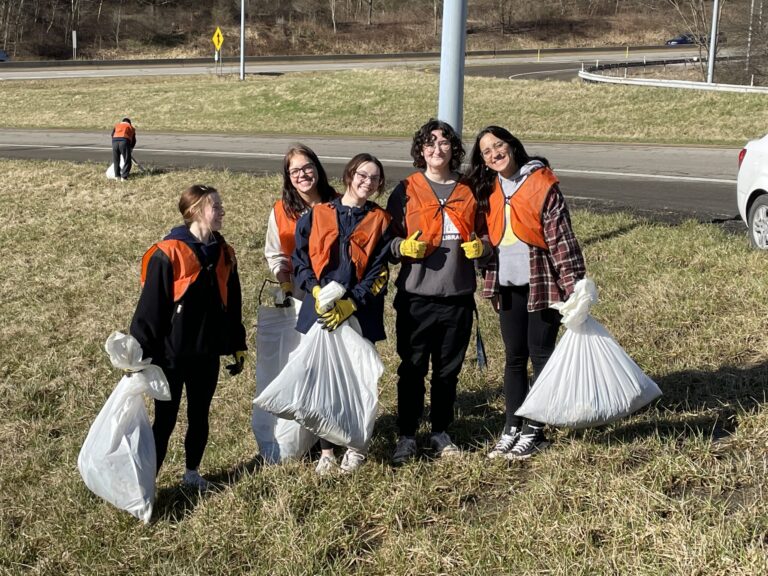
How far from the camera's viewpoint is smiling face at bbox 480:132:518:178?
13.5 feet

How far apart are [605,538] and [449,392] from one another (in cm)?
137

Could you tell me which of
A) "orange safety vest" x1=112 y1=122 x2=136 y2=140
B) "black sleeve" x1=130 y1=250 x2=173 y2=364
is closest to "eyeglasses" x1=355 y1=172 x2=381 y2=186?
"black sleeve" x1=130 y1=250 x2=173 y2=364

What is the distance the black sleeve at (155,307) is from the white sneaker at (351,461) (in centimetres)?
110

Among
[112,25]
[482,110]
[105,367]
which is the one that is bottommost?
[105,367]

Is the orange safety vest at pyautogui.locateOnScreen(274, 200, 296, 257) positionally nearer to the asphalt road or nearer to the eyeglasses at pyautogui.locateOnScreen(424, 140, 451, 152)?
the eyeglasses at pyautogui.locateOnScreen(424, 140, 451, 152)

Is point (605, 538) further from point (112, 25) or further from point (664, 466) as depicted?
point (112, 25)

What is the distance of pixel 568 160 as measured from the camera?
17.8 metres

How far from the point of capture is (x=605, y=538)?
3348 mm

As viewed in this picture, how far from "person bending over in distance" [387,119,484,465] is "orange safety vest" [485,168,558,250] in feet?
0.67

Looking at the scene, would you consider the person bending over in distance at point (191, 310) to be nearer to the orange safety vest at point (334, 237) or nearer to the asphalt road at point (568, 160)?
the orange safety vest at point (334, 237)

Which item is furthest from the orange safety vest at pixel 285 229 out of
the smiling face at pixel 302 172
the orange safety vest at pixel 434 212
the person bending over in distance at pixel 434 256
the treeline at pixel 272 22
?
the treeline at pixel 272 22

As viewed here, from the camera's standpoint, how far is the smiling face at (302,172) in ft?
14.6

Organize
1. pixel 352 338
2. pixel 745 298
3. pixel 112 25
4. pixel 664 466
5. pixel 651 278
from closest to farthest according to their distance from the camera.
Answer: pixel 664 466, pixel 352 338, pixel 745 298, pixel 651 278, pixel 112 25

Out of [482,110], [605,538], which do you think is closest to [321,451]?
[605,538]
